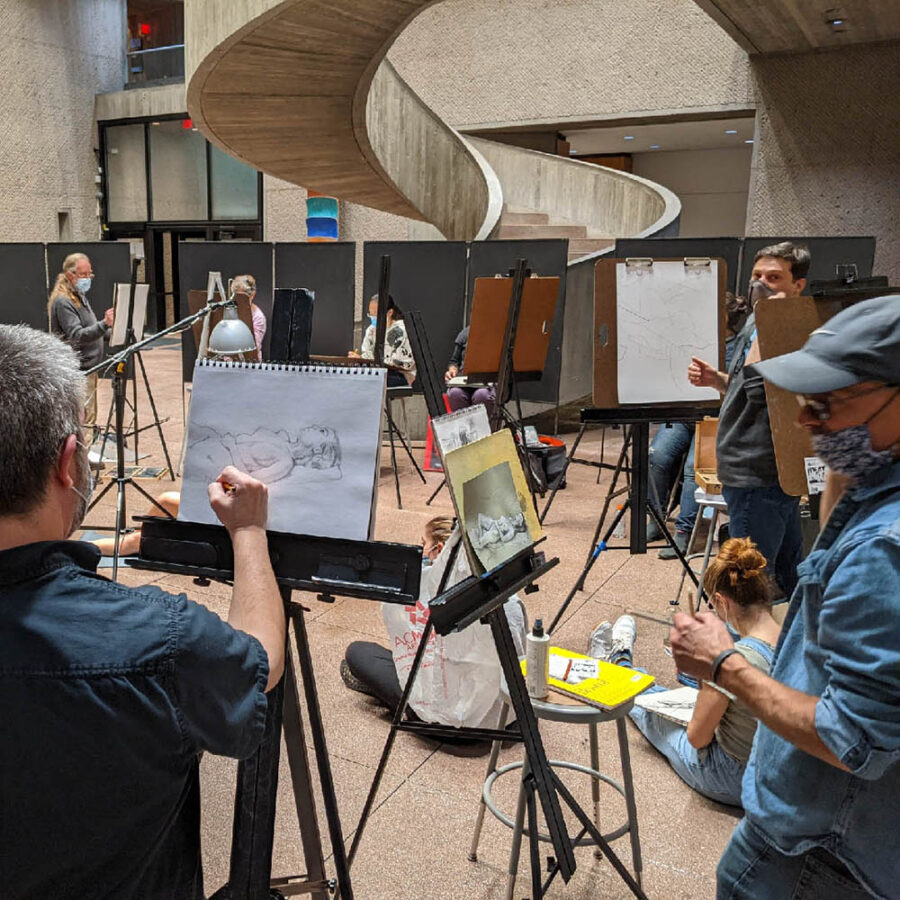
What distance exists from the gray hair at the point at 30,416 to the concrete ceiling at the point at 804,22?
Answer: 22.7ft

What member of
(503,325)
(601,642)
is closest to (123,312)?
(503,325)

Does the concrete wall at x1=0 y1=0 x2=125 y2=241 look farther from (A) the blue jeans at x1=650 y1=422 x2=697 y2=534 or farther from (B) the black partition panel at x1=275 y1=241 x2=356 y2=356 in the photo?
(A) the blue jeans at x1=650 y1=422 x2=697 y2=534

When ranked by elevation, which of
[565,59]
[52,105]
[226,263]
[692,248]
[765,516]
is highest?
[565,59]

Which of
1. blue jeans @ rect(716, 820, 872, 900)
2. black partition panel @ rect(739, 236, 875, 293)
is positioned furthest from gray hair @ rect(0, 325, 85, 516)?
black partition panel @ rect(739, 236, 875, 293)

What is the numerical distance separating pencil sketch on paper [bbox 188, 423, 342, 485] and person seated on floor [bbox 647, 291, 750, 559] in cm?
329

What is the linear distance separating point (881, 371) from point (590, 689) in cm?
120

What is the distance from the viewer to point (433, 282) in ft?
25.4

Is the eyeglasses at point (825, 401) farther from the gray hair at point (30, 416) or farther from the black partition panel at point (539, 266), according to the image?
the black partition panel at point (539, 266)

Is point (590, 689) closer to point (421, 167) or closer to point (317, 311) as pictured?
point (317, 311)

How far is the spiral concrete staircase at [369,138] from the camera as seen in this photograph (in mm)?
6461

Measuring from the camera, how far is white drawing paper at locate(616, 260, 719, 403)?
12.1 ft

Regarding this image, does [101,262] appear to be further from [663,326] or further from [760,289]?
[760,289]

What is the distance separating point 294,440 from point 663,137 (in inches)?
513

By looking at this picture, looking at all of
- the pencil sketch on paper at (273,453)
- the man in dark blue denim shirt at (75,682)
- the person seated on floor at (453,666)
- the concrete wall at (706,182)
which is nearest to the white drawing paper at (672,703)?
the person seated on floor at (453,666)
